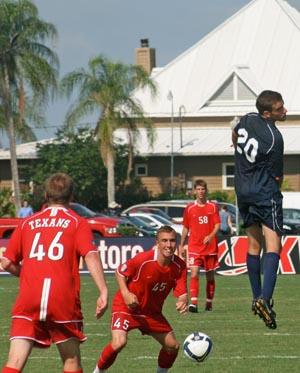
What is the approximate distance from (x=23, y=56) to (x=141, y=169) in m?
16.7

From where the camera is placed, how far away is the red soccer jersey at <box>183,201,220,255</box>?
66.6ft

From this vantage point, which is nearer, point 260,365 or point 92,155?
point 260,365

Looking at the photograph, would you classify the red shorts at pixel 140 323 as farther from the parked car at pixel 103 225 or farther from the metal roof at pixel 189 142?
the metal roof at pixel 189 142

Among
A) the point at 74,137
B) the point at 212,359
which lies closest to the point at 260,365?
the point at 212,359

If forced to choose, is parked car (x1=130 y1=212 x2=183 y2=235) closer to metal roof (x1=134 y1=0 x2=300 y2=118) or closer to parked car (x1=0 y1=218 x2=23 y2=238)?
parked car (x1=0 y1=218 x2=23 y2=238)

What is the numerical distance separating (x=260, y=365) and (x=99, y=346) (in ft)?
8.95

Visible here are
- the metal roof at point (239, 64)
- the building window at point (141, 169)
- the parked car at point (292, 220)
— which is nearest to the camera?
the parked car at point (292, 220)

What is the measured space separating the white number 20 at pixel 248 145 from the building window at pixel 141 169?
61392mm

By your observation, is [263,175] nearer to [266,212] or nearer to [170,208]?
[266,212]

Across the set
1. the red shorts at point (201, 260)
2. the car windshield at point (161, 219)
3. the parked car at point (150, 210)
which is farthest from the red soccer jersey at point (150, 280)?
the parked car at point (150, 210)

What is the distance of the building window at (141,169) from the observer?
7300cm

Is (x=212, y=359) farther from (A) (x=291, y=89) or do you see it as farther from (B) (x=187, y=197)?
(A) (x=291, y=89)

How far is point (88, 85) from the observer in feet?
210

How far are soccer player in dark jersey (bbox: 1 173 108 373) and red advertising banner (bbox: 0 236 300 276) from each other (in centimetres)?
2008
